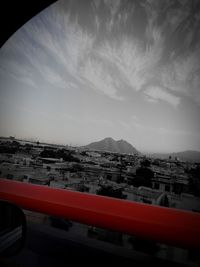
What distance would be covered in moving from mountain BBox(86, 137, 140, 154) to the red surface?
2.67m

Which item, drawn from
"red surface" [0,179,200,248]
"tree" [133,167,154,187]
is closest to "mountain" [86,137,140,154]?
"tree" [133,167,154,187]

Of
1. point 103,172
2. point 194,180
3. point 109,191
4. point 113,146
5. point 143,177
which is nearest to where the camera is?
point 194,180

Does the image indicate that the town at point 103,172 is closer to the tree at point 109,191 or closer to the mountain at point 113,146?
the tree at point 109,191

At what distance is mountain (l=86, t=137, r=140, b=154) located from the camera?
3779 millimetres

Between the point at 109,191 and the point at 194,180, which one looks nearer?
the point at 194,180

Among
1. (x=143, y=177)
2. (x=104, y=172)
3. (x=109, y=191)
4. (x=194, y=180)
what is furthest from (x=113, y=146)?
(x=194, y=180)

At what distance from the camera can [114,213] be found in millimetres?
920

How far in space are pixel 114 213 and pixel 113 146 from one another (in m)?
3.06

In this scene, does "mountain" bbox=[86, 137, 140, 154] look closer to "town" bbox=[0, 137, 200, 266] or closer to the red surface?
"town" bbox=[0, 137, 200, 266]

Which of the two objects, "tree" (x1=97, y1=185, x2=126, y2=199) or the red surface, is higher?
the red surface

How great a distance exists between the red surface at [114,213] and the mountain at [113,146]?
2.67 m

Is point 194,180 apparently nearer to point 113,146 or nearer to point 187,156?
point 187,156

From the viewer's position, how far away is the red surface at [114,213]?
0.79 meters

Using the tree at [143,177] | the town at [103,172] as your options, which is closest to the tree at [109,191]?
the town at [103,172]
